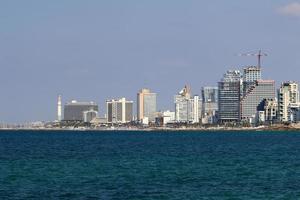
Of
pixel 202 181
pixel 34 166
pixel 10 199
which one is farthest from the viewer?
pixel 34 166

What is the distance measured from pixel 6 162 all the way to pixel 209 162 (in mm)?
20298

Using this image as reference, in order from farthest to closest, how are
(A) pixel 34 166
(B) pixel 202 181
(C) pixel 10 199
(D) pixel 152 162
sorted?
(D) pixel 152 162, (A) pixel 34 166, (B) pixel 202 181, (C) pixel 10 199

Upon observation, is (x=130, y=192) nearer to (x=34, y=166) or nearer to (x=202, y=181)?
(x=202, y=181)

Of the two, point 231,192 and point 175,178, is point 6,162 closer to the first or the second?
point 175,178

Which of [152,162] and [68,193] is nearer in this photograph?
[68,193]

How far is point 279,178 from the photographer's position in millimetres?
62750

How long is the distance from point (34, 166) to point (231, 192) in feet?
93.7

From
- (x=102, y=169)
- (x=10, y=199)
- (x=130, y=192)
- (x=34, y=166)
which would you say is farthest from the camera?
(x=34, y=166)

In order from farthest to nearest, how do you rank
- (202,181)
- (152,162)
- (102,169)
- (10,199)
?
(152,162)
(102,169)
(202,181)
(10,199)

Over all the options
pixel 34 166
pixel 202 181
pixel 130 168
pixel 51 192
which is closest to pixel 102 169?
pixel 130 168

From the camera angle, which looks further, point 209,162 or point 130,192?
point 209,162

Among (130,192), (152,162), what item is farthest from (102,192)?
(152,162)

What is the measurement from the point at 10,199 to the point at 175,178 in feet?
54.1

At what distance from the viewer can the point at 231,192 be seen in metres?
52.8
